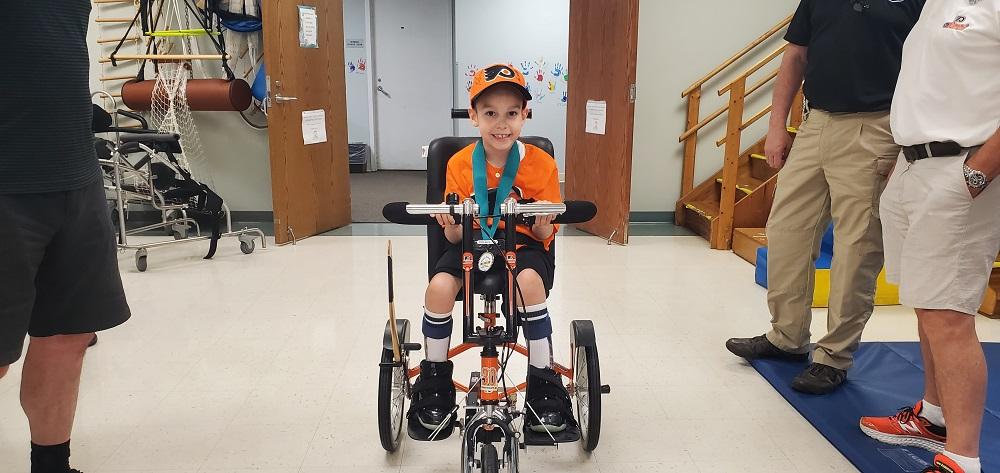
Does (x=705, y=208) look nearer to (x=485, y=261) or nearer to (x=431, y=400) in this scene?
(x=431, y=400)

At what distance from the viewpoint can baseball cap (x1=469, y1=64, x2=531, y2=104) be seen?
1816mm

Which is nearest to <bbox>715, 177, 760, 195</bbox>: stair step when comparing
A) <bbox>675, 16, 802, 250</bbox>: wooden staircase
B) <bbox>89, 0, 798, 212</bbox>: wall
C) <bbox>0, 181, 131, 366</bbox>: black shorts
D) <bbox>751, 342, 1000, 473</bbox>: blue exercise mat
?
<bbox>675, 16, 802, 250</bbox>: wooden staircase

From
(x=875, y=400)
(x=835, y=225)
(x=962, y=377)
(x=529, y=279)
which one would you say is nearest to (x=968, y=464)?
(x=962, y=377)

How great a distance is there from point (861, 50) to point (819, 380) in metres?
1.09

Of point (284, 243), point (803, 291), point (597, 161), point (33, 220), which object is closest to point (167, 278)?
point (284, 243)

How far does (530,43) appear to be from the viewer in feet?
25.1

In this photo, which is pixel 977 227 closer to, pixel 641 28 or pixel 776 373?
pixel 776 373

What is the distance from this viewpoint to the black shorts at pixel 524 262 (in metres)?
1.95

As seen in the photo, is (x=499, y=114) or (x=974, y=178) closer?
(x=974, y=178)

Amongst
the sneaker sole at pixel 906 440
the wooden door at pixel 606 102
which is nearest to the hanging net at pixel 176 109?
the wooden door at pixel 606 102

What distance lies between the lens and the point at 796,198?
100 inches

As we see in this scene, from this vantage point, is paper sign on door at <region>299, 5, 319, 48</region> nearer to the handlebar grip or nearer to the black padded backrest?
the black padded backrest

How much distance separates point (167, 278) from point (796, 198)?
3215mm

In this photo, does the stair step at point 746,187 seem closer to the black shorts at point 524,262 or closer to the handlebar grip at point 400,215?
the black shorts at point 524,262
